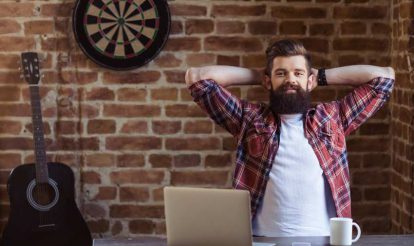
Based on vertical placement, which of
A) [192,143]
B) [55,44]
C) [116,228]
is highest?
[55,44]

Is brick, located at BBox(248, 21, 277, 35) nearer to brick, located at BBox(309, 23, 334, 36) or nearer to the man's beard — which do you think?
brick, located at BBox(309, 23, 334, 36)

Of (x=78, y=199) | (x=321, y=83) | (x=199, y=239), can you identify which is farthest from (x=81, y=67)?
(x=199, y=239)

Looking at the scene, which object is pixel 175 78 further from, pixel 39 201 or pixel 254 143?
pixel 254 143

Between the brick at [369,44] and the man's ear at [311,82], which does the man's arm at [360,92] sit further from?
the brick at [369,44]

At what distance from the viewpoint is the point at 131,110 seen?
4.11 metres

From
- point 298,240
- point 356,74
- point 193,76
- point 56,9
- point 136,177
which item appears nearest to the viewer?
point 298,240

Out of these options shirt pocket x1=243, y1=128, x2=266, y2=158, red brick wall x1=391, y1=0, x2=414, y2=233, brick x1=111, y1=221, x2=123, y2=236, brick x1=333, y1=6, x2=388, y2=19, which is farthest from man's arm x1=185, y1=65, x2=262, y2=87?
brick x1=111, y1=221, x2=123, y2=236

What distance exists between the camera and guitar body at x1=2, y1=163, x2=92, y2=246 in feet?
12.7

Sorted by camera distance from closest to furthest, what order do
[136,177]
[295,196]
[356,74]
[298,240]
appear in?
[298,240], [295,196], [356,74], [136,177]

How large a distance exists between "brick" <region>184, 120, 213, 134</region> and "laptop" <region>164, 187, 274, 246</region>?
5.83 ft

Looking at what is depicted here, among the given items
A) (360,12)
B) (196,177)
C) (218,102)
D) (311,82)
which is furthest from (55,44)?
(360,12)

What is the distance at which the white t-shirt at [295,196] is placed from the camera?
116 inches

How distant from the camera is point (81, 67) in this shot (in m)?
4.08

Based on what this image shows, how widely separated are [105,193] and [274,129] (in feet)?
4.52
